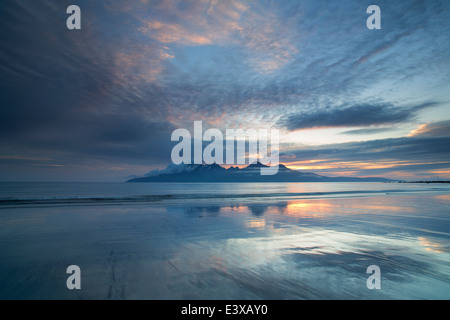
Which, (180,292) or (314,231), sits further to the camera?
(314,231)

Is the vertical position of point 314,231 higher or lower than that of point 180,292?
lower

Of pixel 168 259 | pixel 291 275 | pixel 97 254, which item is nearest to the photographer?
pixel 291 275

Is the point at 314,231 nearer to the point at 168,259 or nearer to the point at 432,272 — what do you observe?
the point at 432,272

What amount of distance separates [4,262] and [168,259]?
16.7 feet

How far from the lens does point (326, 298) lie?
4.32m

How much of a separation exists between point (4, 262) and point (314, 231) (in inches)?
486

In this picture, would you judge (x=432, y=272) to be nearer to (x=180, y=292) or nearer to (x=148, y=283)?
(x=180, y=292)

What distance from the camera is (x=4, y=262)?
6.36 meters

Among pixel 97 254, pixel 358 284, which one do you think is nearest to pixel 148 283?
pixel 97 254

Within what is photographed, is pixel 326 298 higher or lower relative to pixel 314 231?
higher
